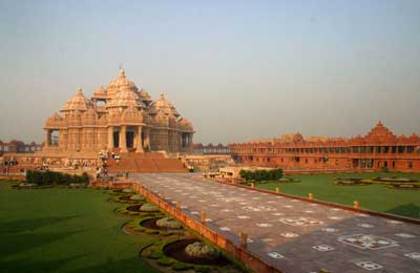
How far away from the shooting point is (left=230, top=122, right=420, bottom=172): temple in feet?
202

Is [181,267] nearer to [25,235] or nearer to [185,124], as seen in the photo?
[25,235]

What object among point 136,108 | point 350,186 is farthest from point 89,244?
point 136,108

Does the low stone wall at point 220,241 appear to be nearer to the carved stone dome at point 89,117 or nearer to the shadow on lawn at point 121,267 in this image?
the shadow on lawn at point 121,267

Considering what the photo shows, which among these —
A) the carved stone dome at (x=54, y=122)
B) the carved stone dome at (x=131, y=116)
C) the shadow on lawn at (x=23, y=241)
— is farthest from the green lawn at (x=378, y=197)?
the carved stone dome at (x=54, y=122)

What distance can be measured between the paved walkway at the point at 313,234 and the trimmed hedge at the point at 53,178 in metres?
14.7

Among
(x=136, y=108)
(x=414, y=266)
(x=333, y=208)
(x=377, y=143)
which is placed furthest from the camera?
(x=136, y=108)

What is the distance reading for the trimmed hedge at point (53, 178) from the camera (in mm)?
38375

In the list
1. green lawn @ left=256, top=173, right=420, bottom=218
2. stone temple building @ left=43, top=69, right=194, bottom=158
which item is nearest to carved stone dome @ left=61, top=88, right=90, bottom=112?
stone temple building @ left=43, top=69, right=194, bottom=158

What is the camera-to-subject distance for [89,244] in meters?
15.5

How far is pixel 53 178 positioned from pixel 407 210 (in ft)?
97.9

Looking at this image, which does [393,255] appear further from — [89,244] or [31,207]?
[31,207]

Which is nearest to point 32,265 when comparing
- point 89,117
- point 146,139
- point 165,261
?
point 165,261

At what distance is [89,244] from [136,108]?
56.9 meters

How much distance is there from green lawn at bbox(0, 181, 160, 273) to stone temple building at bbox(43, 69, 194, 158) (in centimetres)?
4197
